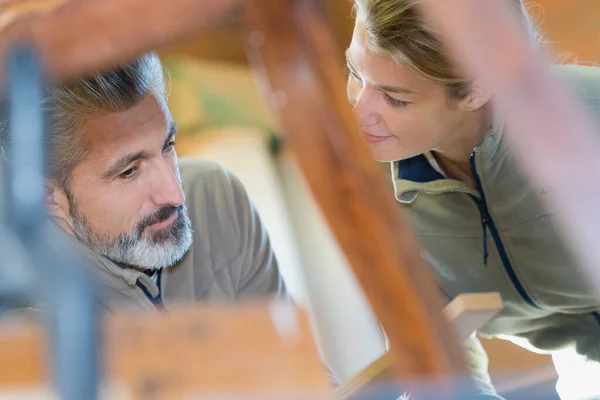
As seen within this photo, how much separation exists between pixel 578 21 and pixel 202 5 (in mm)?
1063

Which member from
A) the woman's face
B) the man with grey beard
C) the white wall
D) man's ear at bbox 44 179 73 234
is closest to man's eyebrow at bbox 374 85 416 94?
the woman's face

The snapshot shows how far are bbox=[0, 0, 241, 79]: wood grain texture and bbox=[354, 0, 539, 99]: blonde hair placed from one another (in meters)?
0.36

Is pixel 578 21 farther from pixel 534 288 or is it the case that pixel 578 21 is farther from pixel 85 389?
pixel 85 389

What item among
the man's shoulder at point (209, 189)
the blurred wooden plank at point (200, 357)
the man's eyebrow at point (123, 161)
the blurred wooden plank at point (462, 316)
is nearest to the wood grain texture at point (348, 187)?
the blurred wooden plank at point (462, 316)

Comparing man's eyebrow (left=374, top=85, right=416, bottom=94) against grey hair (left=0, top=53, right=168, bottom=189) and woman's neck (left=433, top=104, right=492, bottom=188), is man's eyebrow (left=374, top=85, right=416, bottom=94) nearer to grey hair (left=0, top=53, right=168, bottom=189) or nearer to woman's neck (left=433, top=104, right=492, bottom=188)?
woman's neck (left=433, top=104, right=492, bottom=188)

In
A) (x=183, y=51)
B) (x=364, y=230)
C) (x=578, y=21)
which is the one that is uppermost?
(x=183, y=51)

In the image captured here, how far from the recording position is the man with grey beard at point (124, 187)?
0.72 m

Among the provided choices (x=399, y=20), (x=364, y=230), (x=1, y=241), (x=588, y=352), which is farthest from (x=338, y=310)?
(x=1, y=241)

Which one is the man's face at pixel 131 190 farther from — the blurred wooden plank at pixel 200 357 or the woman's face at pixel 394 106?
the blurred wooden plank at pixel 200 357

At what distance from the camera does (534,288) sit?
0.85 metres

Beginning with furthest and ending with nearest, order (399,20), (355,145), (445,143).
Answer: (445,143), (399,20), (355,145)

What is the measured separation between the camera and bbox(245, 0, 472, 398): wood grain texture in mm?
458

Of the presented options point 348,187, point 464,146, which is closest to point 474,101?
point 464,146

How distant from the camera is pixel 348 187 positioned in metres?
0.49
